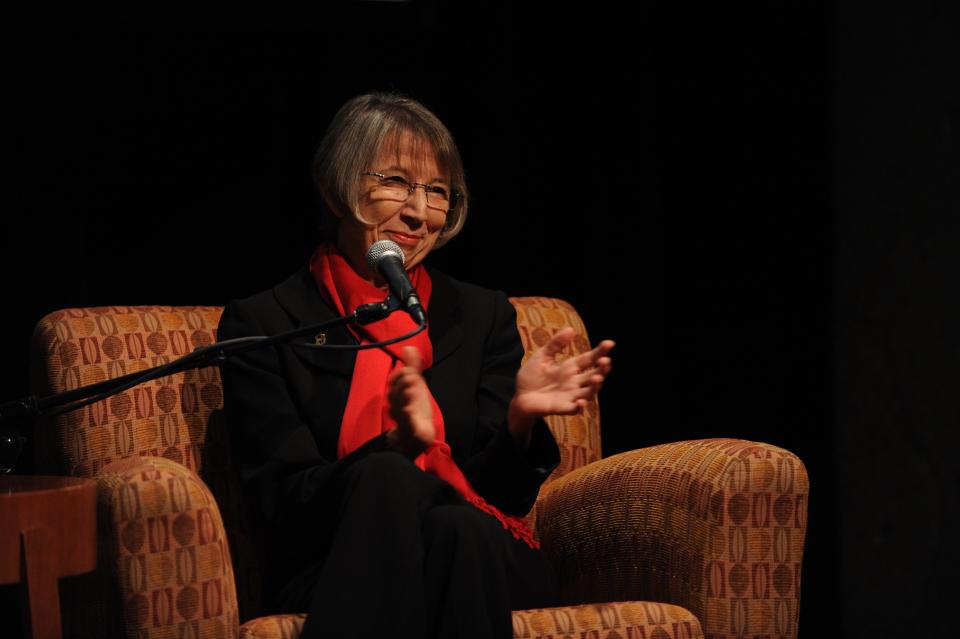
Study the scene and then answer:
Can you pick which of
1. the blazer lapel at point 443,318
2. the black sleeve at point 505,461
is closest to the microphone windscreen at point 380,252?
the black sleeve at point 505,461

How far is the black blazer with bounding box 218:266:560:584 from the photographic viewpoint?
2.13 metres

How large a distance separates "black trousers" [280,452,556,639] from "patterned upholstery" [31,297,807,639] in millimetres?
89

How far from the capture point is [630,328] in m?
3.27

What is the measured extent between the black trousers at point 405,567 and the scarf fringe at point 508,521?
19 cm

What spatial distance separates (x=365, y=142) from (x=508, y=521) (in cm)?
72

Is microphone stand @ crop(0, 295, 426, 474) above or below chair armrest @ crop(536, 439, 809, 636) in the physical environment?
above

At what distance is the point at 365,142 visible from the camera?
7.79 feet

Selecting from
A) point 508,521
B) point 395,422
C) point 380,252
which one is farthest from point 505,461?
point 380,252

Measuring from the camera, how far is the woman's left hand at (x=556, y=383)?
2014 mm

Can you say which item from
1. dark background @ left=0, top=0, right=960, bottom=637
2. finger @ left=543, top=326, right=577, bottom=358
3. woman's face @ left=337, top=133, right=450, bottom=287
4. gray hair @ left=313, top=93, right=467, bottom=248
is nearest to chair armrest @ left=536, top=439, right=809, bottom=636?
finger @ left=543, top=326, right=577, bottom=358

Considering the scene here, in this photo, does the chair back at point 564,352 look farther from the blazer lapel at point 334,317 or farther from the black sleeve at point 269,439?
the black sleeve at point 269,439

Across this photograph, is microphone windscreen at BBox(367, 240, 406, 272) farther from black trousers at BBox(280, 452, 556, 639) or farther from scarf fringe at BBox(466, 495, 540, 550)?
scarf fringe at BBox(466, 495, 540, 550)

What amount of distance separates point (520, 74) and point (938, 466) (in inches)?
54.3

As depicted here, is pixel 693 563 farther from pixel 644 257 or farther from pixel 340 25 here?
pixel 340 25
